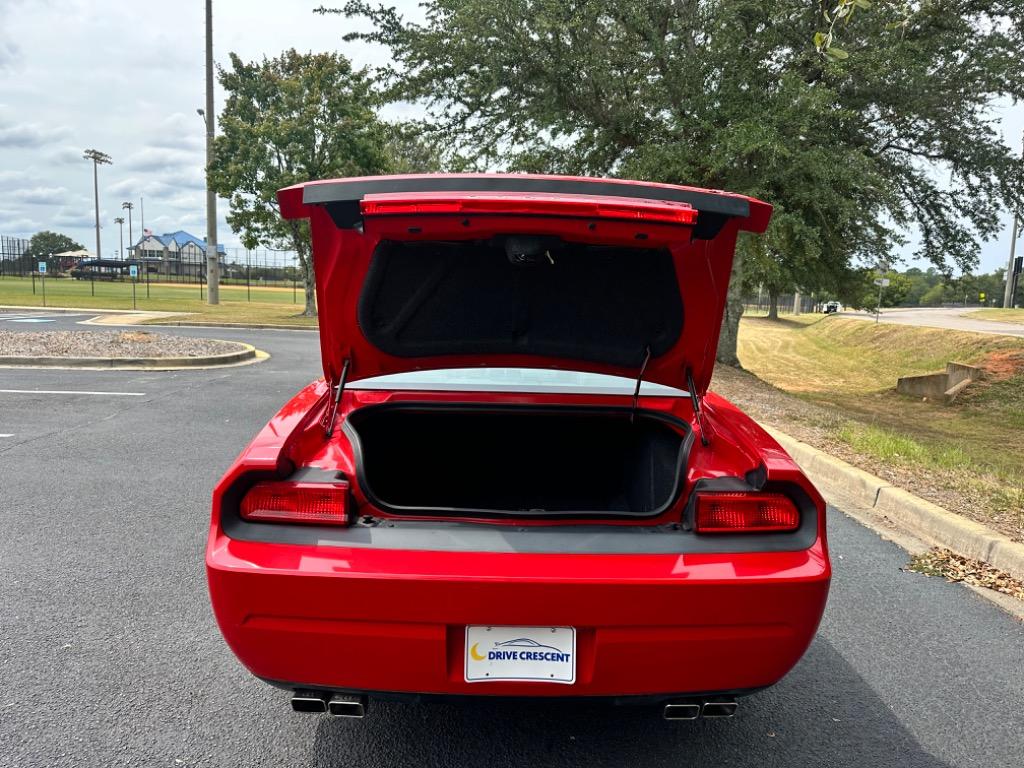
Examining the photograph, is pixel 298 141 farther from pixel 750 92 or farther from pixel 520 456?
pixel 520 456

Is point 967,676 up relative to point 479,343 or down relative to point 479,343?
down

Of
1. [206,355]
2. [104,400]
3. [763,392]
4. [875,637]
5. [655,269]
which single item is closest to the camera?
[655,269]

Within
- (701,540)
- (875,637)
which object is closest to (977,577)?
(875,637)

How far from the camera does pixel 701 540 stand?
206cm

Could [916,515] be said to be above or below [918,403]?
above

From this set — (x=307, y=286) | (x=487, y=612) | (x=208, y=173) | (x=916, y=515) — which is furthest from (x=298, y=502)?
(x=208, y=173)

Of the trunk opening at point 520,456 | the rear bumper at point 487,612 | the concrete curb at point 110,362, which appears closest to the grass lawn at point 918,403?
the trunk opening at point 520,456

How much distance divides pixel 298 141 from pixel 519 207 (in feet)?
74.1

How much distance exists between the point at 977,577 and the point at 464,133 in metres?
11.6

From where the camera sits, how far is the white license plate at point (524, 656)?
1.90 meters

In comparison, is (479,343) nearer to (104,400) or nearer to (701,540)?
(701,540)

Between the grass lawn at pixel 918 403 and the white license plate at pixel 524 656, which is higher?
the white license plate at pixel 524 656

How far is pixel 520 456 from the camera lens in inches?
120

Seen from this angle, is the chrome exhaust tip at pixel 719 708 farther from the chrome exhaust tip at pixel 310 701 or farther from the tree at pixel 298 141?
the tree at pixel 298 141
